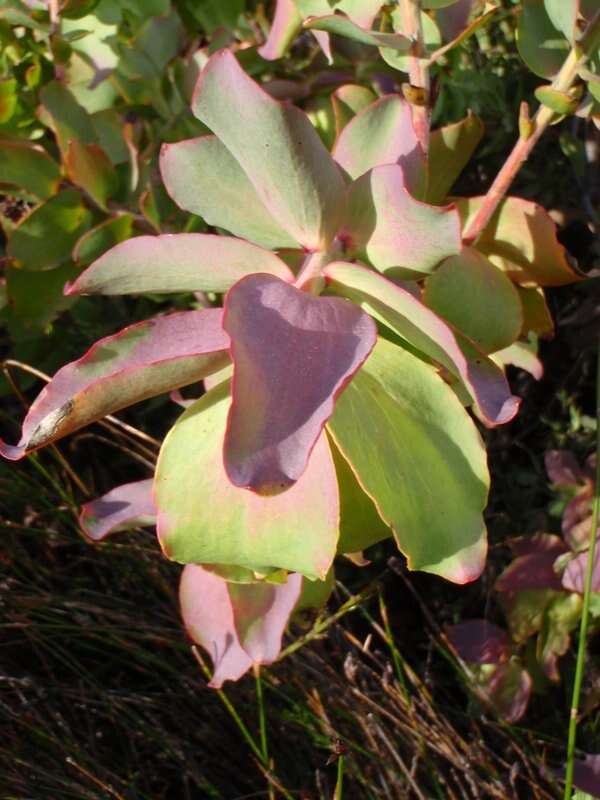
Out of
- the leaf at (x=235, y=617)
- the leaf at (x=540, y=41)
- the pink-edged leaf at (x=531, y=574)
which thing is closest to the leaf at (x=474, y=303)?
the leaf at (x=540, y=41)

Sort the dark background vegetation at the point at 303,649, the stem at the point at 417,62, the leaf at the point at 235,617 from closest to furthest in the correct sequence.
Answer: the stem at the point at 417,62, the leaf at the point at 235,617, the dark background vegetation at the point at 303,649

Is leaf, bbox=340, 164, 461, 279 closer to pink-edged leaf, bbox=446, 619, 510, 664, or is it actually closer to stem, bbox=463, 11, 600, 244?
stem, bbox=463, 11, 600, 244

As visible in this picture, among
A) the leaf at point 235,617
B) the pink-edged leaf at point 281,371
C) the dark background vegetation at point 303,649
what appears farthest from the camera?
the dark background vegetation at point 303,649

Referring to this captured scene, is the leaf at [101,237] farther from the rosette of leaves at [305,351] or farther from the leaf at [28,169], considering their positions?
the rosette of leaves at [305,351]

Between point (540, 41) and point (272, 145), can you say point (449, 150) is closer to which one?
point (540, 41)

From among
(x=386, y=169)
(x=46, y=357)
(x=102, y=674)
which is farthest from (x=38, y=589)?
(x=386, y=169)

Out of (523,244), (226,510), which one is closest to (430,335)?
(226,510)

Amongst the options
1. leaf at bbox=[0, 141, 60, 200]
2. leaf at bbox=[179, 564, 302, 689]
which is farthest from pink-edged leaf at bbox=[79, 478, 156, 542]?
leaf at bbox=[0, 141, 60, 200]
